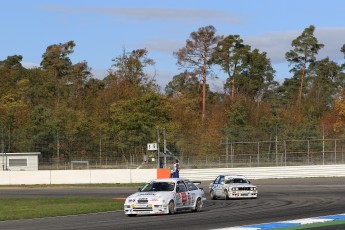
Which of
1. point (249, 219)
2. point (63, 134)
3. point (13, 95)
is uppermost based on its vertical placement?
point (13, 95)

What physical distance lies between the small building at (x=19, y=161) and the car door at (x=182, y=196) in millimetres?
33952

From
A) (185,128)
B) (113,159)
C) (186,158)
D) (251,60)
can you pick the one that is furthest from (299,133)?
(251,60)

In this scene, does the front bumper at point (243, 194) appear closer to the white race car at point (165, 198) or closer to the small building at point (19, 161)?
the white race car at point (165, 198)

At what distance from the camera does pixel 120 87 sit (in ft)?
326

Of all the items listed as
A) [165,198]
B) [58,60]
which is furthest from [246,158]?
[58,60]

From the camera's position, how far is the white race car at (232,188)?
115 ft

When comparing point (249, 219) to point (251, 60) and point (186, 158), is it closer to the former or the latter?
point (186, 158)

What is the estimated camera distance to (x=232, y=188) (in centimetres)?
3522

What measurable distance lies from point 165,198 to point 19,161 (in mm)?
37112

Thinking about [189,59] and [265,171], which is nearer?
[265,171]

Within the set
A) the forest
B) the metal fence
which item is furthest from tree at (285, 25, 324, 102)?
the metal fence

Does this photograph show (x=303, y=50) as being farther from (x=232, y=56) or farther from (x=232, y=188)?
(x=232, y=188)

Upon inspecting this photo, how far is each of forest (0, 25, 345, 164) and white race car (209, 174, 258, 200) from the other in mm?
21926

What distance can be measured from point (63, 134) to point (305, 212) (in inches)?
1419
